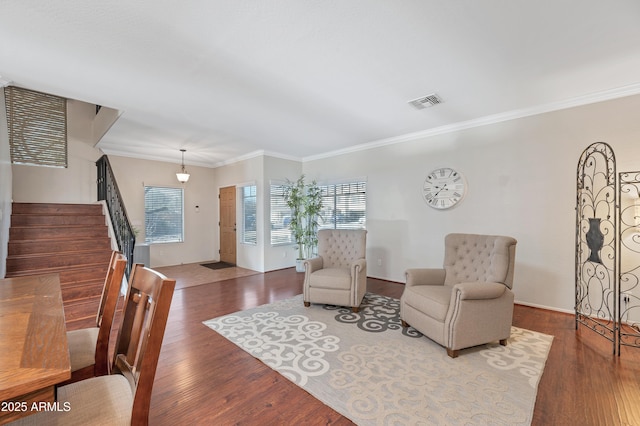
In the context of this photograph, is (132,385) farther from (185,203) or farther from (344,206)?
(185,203)

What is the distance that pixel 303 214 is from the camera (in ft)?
20.0

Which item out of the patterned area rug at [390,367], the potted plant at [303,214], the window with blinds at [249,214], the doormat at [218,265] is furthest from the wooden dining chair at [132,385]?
the doormat at [218,265]

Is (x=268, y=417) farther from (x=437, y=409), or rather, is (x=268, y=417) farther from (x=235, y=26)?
(x=235, y=26)

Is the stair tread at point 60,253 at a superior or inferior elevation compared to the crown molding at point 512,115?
inferior

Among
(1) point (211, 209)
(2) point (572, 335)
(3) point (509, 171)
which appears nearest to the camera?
(2) point (572, 335)

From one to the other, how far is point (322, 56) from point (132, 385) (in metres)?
2.65

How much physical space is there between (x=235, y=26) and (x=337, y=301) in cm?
313

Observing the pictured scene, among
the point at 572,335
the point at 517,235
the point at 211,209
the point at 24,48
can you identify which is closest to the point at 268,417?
the point at 572,335

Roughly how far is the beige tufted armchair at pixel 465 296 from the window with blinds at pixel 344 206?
7.92 feet

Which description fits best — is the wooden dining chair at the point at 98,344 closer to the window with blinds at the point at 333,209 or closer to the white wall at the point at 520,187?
the white wall at the point at 520,187

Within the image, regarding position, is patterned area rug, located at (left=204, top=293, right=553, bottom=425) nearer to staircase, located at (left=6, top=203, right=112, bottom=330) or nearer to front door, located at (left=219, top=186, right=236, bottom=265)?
staircase, located at (left=6, top=203, right=112, bottom=330)

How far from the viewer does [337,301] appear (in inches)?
140

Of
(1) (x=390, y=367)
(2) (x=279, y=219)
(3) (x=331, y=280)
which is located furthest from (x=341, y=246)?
(2) (x=279, y=219)

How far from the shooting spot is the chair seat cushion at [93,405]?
100 cm
